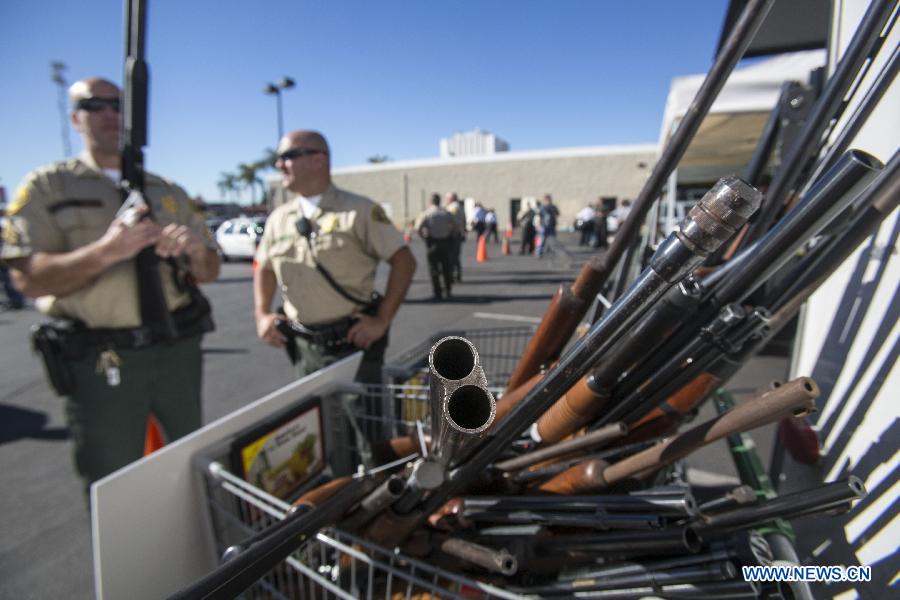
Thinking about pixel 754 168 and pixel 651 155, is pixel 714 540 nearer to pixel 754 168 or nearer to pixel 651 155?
pixel 754 168

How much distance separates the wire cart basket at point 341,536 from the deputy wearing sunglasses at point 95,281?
941 millimetres

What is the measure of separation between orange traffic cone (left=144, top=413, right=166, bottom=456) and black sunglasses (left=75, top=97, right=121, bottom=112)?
1406mm

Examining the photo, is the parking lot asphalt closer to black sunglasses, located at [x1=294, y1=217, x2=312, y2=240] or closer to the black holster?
the black holster

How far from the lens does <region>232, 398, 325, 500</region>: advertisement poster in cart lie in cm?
136

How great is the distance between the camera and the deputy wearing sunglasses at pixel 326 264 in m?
2.33

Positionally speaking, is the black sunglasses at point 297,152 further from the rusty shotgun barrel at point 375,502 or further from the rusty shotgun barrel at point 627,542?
the rusty shotgun barrel at point 627,542

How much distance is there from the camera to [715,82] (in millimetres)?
848

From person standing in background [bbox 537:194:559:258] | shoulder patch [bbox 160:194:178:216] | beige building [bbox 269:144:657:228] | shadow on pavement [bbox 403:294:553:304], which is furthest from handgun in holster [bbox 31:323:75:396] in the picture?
beige building [bbox 269:144:657:228]

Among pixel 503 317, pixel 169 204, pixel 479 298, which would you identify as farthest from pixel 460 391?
pixel 479 298

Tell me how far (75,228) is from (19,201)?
21cm

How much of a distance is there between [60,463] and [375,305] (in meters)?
2.76

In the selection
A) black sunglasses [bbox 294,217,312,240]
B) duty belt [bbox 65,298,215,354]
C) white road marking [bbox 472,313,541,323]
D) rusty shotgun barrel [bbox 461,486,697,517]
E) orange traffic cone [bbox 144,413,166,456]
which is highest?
black sunglasses [bbox 294,217,312,240]

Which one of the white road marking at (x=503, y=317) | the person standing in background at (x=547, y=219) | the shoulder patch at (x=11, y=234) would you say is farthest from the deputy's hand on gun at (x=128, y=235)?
the person standing in background at (x=547, y=219)

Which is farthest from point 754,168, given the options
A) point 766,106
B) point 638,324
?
point 766,106
